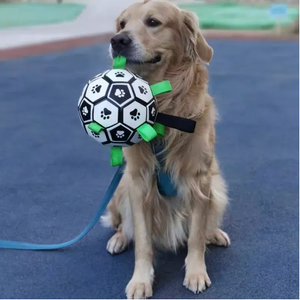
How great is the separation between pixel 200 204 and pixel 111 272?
0.46m

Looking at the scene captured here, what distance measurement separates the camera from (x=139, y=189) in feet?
6.31

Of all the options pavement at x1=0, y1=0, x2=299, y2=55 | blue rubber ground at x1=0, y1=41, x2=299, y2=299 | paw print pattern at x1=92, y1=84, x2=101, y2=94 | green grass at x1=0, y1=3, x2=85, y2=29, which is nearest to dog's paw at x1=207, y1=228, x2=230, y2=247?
blue rubber ground at x1=0, y1=41, x2=299, y2=299

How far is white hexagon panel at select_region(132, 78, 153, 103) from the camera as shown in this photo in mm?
1599

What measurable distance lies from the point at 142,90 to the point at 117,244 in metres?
0.81

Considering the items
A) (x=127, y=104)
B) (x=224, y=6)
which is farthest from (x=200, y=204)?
(x=224, y=6)

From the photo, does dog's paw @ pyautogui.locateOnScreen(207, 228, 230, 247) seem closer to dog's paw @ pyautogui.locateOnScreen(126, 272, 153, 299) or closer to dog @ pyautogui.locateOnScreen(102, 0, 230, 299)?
dog @ pyautogui.locateOnScreen(102, 0, 230, 299)

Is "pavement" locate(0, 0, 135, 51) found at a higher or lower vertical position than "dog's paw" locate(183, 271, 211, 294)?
lower

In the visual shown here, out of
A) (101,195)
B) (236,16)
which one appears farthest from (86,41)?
(101,195)

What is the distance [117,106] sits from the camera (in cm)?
156

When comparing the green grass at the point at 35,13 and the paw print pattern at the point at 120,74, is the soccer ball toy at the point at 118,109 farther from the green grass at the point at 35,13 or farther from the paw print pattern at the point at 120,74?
the green grass at the point at 35,13

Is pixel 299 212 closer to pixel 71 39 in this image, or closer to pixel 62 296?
pixel 62 296

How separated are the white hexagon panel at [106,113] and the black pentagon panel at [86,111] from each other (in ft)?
0.10

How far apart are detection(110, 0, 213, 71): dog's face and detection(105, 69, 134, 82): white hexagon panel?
0.11 metres

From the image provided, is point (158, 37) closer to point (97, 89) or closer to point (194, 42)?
point (194, 42)
